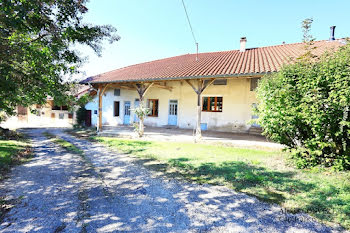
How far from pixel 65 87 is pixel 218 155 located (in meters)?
5.02

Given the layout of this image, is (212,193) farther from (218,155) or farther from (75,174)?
(75,174)

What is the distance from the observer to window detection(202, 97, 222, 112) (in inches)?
424

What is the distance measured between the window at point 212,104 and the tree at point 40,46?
303 inches

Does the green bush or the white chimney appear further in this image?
the white chimney

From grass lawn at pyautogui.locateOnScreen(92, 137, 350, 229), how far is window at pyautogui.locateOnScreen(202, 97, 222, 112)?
16.9ft

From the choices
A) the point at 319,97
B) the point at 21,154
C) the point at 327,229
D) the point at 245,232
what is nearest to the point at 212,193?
the point at 245,232

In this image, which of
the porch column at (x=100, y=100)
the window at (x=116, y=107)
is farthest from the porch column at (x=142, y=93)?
the window at (x=116, y=107)

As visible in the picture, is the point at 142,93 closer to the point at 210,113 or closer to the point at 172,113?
the point at 172,113

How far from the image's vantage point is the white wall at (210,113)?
9.98 m

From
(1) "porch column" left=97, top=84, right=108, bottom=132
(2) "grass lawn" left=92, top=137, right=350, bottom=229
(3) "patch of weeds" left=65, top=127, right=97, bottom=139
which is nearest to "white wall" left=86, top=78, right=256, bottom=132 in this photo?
(1) "porch column" left=97, top=84, right=108, bottom=132

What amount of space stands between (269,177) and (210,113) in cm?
739

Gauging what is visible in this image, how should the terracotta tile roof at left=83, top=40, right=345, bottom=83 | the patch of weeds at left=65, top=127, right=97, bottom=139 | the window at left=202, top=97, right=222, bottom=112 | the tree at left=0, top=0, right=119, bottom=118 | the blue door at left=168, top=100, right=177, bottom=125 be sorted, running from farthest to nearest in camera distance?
the blue door at left=168, top=100, right=177, bottom=125, the window at left=202, top=97, right=222, bottom=112, the patch of weeds at left=65, top=127, right=97, bottom=139, the terracotta tile roof at left=83, top=40, right=345, bottom=83, the tree at left=0, top=0, right=119, bottom=118

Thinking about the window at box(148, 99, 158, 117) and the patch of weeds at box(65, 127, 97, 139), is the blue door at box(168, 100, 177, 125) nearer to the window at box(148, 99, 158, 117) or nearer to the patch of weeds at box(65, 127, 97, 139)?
the window at box(148, 99, 158, 117)

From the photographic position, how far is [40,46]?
3809 mm
